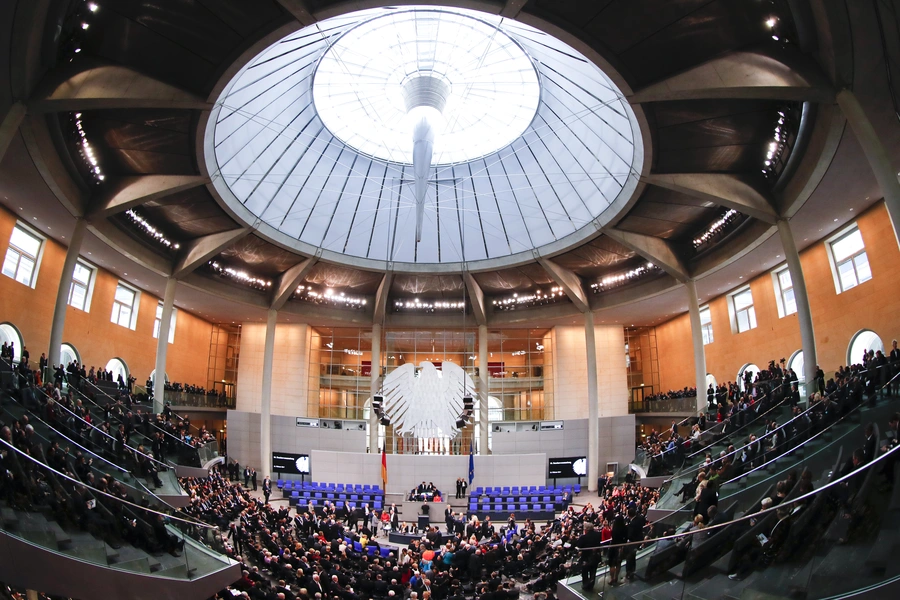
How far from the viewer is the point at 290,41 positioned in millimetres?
20359

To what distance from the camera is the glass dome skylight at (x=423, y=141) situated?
22156 millimetres

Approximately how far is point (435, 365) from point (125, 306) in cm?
2127

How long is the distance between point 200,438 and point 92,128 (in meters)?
13.9

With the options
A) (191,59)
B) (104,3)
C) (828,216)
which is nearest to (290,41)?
(191,59)

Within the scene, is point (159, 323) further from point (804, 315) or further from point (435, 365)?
point (804, 315)

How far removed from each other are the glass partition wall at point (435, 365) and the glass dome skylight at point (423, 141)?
9.47 meters

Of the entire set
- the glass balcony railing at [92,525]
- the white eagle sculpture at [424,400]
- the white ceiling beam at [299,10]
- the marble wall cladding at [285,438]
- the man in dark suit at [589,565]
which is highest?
the white ceiling beam at [299,10]

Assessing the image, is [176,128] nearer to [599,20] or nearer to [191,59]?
[191,59]

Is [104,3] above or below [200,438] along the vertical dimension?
above

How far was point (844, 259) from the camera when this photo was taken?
2270 centimetres

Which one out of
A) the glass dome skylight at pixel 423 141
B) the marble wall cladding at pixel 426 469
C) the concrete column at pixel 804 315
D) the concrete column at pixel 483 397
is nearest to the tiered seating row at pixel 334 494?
the marble wall cladding at pixel 426 469

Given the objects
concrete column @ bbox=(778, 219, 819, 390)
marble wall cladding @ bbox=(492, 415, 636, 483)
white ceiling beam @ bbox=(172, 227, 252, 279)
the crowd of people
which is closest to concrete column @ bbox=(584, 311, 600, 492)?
marble wall cladding @ bbox=(492, 415, 636, 483)

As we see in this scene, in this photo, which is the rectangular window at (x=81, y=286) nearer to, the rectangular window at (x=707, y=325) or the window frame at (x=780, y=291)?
the window frame at (x=780, y=291)

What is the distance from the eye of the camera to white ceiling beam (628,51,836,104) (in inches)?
549
